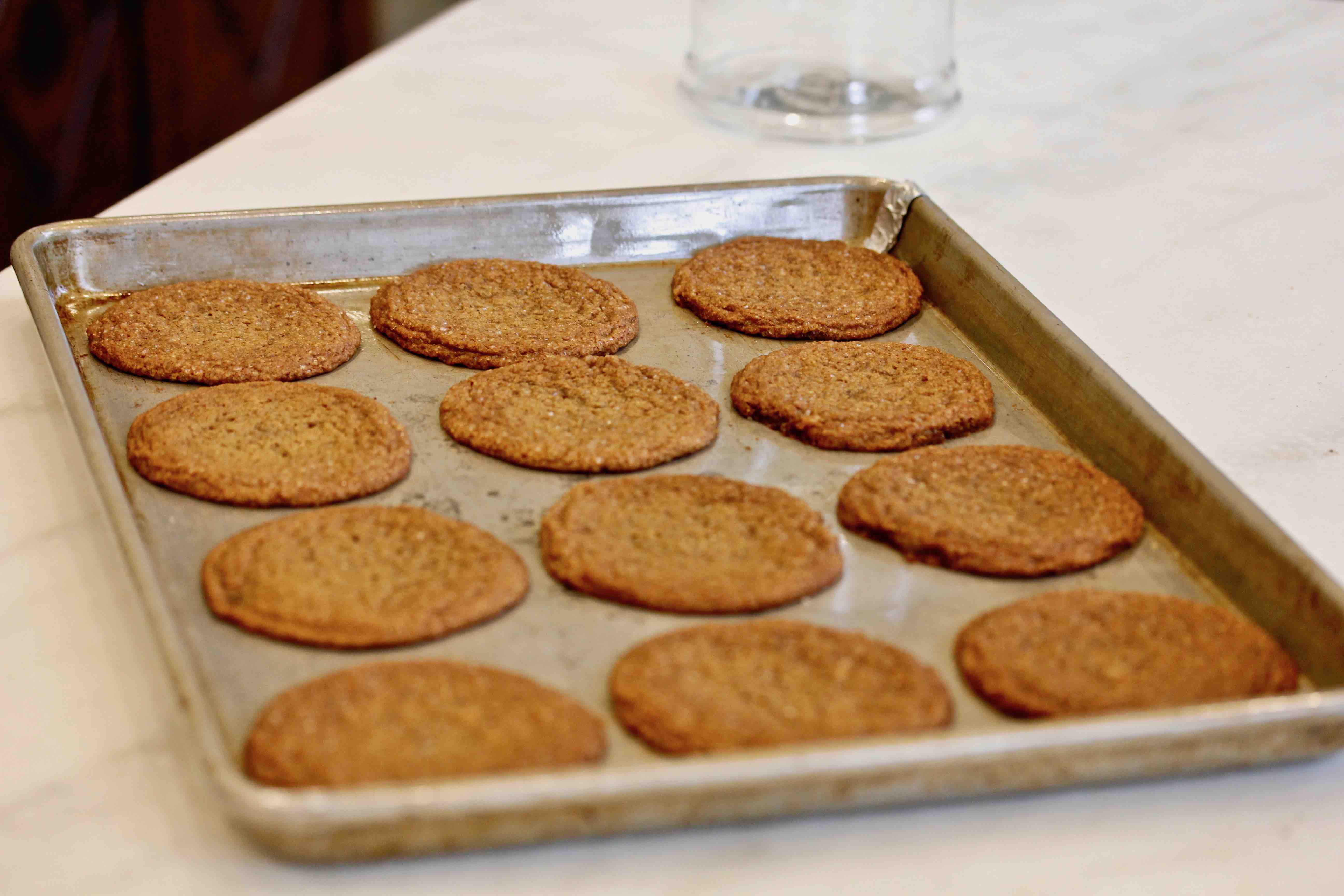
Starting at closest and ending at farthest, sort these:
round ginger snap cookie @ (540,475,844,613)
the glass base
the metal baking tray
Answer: the metal baking tray < round ginger snap cookie @ (540,475,844,613) < the glass base

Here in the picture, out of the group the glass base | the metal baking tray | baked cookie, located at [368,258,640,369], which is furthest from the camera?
the glass base

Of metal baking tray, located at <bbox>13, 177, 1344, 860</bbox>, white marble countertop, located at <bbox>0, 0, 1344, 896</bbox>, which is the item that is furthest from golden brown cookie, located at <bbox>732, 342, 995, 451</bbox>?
white marble countertop, located at <bbox>0, 0, 1344, 896</bbox>

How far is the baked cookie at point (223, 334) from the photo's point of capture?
4.32 ft

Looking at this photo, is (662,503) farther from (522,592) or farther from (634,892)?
(634,892)

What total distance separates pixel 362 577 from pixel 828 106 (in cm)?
132

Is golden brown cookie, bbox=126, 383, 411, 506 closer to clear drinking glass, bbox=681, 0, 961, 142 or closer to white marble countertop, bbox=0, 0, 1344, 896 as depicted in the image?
white marble countertop, bbox=0, 0, 1344, 896

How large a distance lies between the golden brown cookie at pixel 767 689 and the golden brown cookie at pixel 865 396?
1.11ft

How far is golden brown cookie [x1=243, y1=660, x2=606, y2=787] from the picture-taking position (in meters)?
0.81

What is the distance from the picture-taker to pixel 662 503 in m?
1.14

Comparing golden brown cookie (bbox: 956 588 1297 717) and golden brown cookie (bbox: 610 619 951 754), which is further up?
golden brown cookie (bbox: 610 619 951 754)

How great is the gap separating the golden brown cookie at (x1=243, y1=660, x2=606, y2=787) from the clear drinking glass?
134cm

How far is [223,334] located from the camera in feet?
4.52

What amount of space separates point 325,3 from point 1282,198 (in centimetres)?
274

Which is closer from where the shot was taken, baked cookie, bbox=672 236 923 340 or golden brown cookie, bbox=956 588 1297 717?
golden brown cookie, bbox=956 588 1297 717
